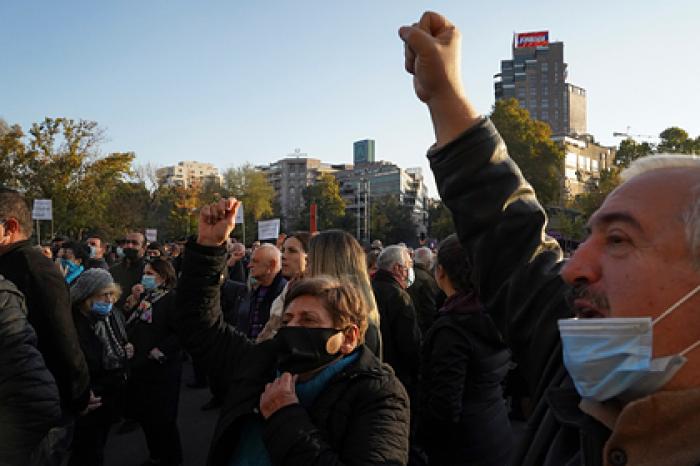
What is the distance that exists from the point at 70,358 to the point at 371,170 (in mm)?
121998

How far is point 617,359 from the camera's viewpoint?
1236 millimetres

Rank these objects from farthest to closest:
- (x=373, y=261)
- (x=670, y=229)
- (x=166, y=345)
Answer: (x=373, y=261) < (x=166, y=345) < (x=670, y=229)

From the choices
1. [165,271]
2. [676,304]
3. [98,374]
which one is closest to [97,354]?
[98,374]

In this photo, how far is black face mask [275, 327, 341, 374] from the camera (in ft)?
7.42

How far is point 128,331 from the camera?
534cm

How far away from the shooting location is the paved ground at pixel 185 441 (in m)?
5.61

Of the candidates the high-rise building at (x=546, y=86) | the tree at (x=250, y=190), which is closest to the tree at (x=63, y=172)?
the tree at (x=250, y=190)

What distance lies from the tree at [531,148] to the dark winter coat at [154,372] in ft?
138

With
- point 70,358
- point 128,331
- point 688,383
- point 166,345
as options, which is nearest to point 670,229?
point 688,383

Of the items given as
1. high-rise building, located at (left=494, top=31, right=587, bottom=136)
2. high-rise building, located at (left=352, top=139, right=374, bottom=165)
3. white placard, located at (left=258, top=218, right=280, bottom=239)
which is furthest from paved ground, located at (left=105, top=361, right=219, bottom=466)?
high-rise building, located at (left=352, top=139, right=374, bottom=165)

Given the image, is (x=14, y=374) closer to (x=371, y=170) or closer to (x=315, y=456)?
(x=315, y=456)

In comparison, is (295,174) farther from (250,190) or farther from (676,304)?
(676,304)

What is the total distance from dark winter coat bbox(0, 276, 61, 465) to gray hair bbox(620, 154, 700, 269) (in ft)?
8.78

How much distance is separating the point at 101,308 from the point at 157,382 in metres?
1.15
